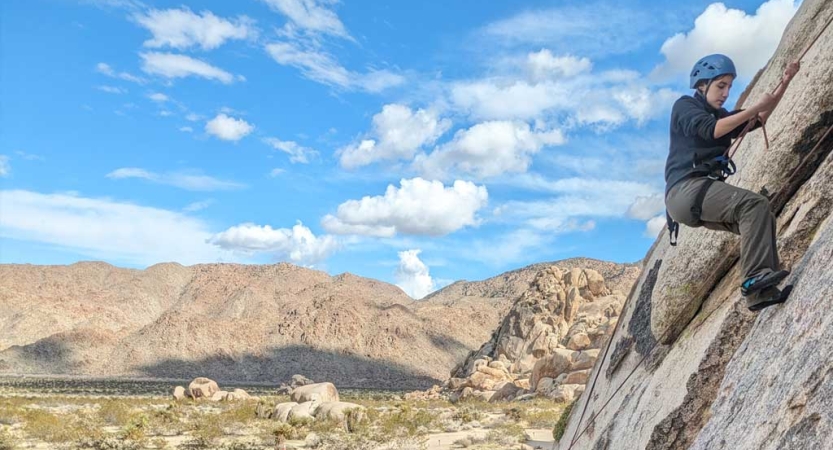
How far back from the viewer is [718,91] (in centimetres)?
520

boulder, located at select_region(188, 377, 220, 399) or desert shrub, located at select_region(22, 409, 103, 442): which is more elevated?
boulder, located at select_region(188, 377, 220, 399)

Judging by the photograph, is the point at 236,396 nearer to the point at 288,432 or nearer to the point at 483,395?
the point at 483,395

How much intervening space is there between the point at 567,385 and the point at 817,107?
34.6m

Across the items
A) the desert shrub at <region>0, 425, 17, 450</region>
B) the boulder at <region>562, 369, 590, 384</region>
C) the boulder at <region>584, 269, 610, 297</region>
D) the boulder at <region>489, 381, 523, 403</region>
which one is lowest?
the desert shrub at <region>0, 425, 17, 450</region>

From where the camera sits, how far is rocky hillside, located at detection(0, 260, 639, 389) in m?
109

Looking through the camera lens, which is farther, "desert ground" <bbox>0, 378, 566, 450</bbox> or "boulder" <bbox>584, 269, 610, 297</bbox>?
"boulder" <bbox>584, 269, 610, 297</bbox>

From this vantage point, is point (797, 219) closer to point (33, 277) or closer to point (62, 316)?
point (62, 316)

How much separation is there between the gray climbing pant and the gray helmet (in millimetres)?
877

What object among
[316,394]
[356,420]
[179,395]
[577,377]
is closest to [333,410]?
[356,420]

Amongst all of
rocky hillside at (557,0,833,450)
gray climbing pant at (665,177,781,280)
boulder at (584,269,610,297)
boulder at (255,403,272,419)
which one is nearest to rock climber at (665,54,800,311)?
gray climbing pant at (665,177,781,280)

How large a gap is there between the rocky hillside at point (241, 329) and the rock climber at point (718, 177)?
326 feet

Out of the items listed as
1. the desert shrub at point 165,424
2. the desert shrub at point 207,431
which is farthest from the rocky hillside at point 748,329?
the desert shrub at point 165,424

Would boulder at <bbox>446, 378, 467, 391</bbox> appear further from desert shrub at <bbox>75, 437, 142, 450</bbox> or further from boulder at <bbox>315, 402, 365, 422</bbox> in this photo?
desert shrub at <bbox>75, 437, 142, 450</bbox>

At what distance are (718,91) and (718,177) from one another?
0.71 metres
